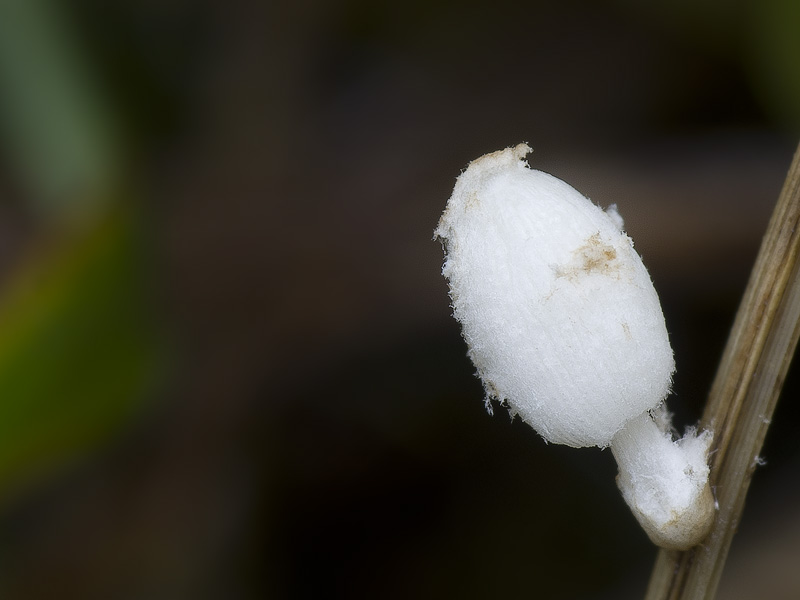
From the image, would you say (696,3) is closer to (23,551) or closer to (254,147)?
(254,147)

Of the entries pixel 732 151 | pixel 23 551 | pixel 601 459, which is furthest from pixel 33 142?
pixel 732 151

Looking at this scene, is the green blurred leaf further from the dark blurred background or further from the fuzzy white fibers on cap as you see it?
the fuzzy white fibers on cap

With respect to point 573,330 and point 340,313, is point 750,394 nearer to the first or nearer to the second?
point 573,330

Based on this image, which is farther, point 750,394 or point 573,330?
point 750,394

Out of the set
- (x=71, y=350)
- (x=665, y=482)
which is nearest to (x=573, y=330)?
(x=665, y=482)

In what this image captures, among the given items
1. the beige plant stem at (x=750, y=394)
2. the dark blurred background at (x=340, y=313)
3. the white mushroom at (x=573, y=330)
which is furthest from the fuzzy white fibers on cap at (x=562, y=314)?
the dark blurred background at (x=340, y=313)

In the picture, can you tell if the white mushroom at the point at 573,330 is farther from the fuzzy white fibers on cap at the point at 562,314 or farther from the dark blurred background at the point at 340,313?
the dark blurred background at the point at 340,313

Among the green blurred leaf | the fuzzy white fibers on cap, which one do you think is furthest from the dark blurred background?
the fuzzy white fibers on cap
